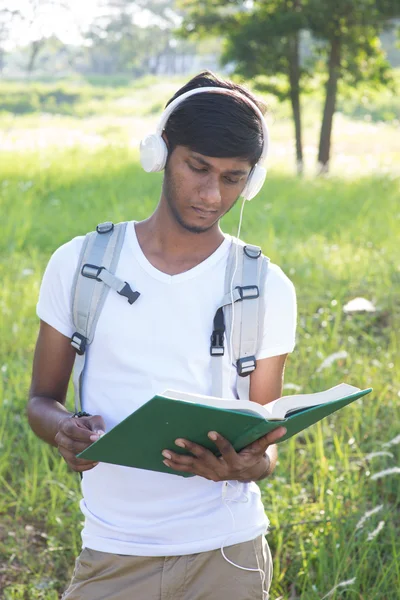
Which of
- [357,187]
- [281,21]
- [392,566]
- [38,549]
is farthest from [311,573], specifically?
[281,21]

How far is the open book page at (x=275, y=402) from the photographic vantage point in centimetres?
167

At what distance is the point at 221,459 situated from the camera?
190 centimetres

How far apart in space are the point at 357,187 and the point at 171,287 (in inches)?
→ 392

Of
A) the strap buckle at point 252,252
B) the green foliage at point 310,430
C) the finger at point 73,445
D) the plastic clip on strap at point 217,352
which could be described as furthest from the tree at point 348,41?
the finger at point 73,445

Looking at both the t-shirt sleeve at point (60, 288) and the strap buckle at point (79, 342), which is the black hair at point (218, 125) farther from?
the strap buckle at point (79, 342)

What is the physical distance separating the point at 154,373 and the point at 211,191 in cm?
45

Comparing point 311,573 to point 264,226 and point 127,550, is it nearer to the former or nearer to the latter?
point 127,550

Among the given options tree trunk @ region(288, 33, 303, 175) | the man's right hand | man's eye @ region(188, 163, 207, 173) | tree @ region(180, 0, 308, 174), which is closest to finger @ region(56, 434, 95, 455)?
the man's right hand

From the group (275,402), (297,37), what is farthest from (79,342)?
(297,37)

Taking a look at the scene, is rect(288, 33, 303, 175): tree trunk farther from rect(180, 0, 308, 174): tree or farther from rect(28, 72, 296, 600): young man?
rect(28, 72, 296, 600): young man

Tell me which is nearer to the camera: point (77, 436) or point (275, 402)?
point (275, 402)

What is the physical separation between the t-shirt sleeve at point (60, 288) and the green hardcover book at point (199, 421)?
41 centimetres

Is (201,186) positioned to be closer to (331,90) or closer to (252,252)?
(252,252)

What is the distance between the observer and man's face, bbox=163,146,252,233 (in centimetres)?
214
